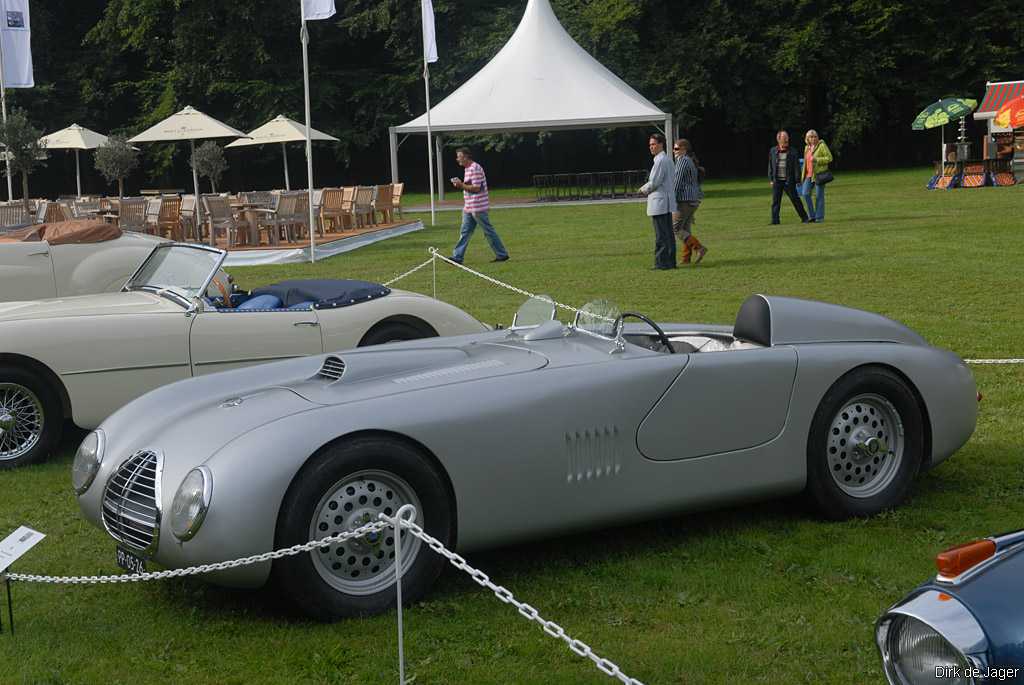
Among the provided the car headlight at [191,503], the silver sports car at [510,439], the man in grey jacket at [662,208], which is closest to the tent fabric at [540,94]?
the man in grey jacket at [662,208]

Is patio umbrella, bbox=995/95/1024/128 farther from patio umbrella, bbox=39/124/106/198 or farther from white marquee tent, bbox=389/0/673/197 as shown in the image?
patio umbrella, bbox=39/124/106/198

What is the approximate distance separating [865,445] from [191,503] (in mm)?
2963

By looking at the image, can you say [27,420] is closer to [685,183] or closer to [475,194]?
[685,183]

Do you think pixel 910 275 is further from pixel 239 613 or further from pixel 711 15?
pixel 711 15

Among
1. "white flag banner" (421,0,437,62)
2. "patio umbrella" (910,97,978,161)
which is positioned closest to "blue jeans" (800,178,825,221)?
"white flag banner" (421,0,437,62)

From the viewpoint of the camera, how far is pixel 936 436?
5516 millimetres

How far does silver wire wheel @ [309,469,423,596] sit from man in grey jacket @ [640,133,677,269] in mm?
11641

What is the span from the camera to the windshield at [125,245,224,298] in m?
7.36

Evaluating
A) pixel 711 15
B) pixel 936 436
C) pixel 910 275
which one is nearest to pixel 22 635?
pixel 936 436

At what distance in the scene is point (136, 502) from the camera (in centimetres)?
441

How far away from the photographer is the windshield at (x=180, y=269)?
736 cm

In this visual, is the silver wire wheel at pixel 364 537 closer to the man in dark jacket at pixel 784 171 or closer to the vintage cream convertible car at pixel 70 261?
the vintage cream convertible car at pixel 70 261

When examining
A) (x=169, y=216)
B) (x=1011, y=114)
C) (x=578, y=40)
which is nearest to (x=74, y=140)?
(x=169, y=216)

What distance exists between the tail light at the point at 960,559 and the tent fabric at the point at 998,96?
3410 centimetres
